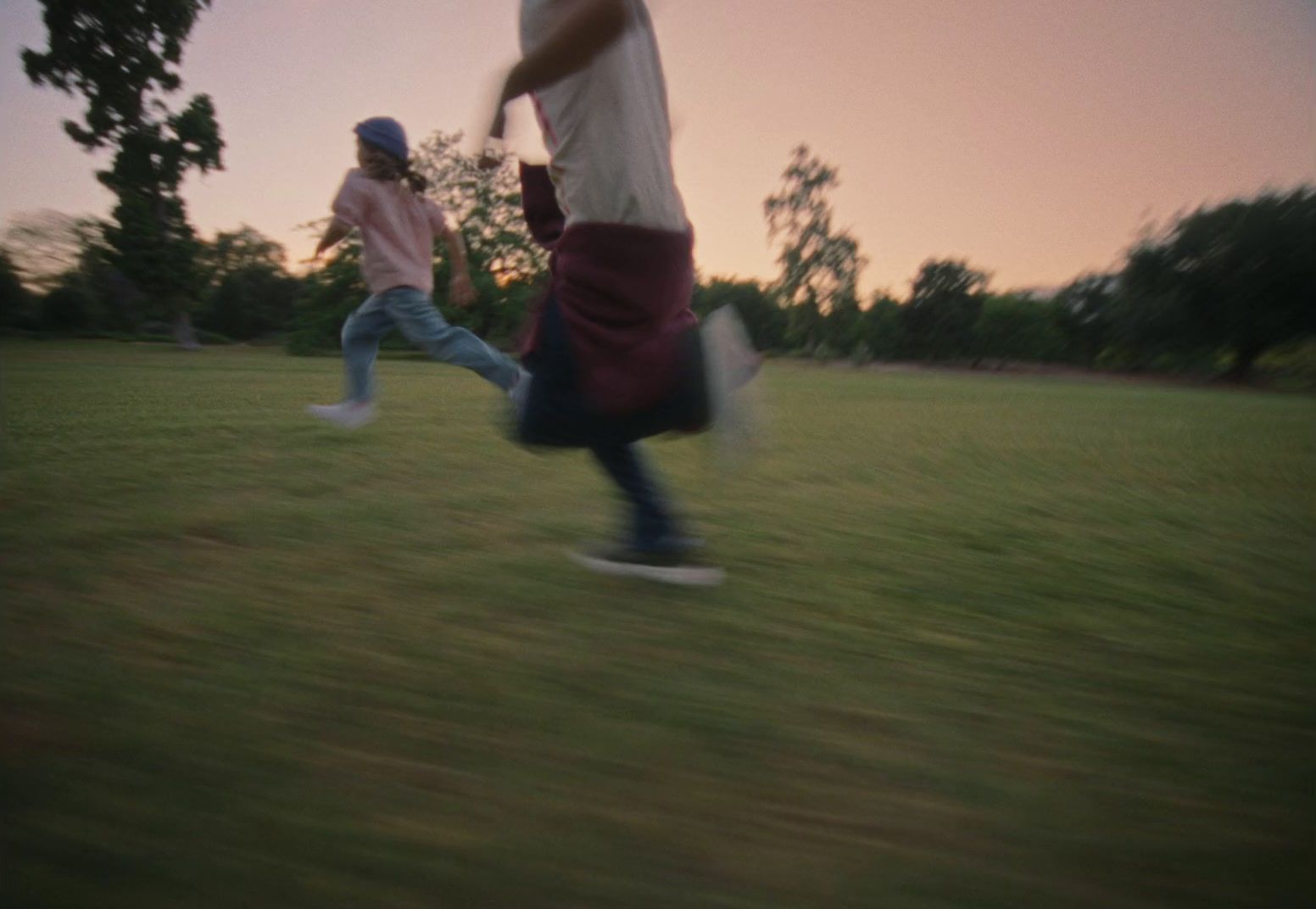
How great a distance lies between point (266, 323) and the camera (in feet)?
172

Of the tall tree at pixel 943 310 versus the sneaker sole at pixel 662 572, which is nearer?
the sneaker sole at pixel 662 572

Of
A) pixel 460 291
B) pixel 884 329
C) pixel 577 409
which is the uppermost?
pixel 460 291

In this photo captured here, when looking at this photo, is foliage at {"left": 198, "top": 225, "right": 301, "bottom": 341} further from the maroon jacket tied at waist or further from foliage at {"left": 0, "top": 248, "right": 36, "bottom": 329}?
the maroon jacket tied at waist

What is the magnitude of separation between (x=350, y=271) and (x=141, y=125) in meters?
8.99

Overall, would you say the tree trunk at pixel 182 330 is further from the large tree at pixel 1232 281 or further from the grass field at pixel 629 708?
the large tree at pixel 1232 281

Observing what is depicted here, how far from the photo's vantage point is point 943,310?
178 ft

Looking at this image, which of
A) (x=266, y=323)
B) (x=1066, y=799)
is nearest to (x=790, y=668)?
(x=1066, y=799)

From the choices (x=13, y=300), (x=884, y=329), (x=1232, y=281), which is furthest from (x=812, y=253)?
(x=13, y=300)

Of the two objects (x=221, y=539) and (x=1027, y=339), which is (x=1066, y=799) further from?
(x=1027, y=339)

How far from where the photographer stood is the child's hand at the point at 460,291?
4.30 metres

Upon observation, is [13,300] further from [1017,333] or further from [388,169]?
[1017,333]

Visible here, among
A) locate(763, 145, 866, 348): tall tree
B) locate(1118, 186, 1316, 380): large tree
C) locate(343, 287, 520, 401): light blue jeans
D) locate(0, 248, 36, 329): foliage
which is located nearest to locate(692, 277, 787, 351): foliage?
locate(763, 145, 866, 348): tall tree

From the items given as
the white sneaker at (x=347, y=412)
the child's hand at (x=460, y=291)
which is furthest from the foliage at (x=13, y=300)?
the child's hand at (x=460, y=291)

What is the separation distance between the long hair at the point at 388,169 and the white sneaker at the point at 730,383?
292 cm
